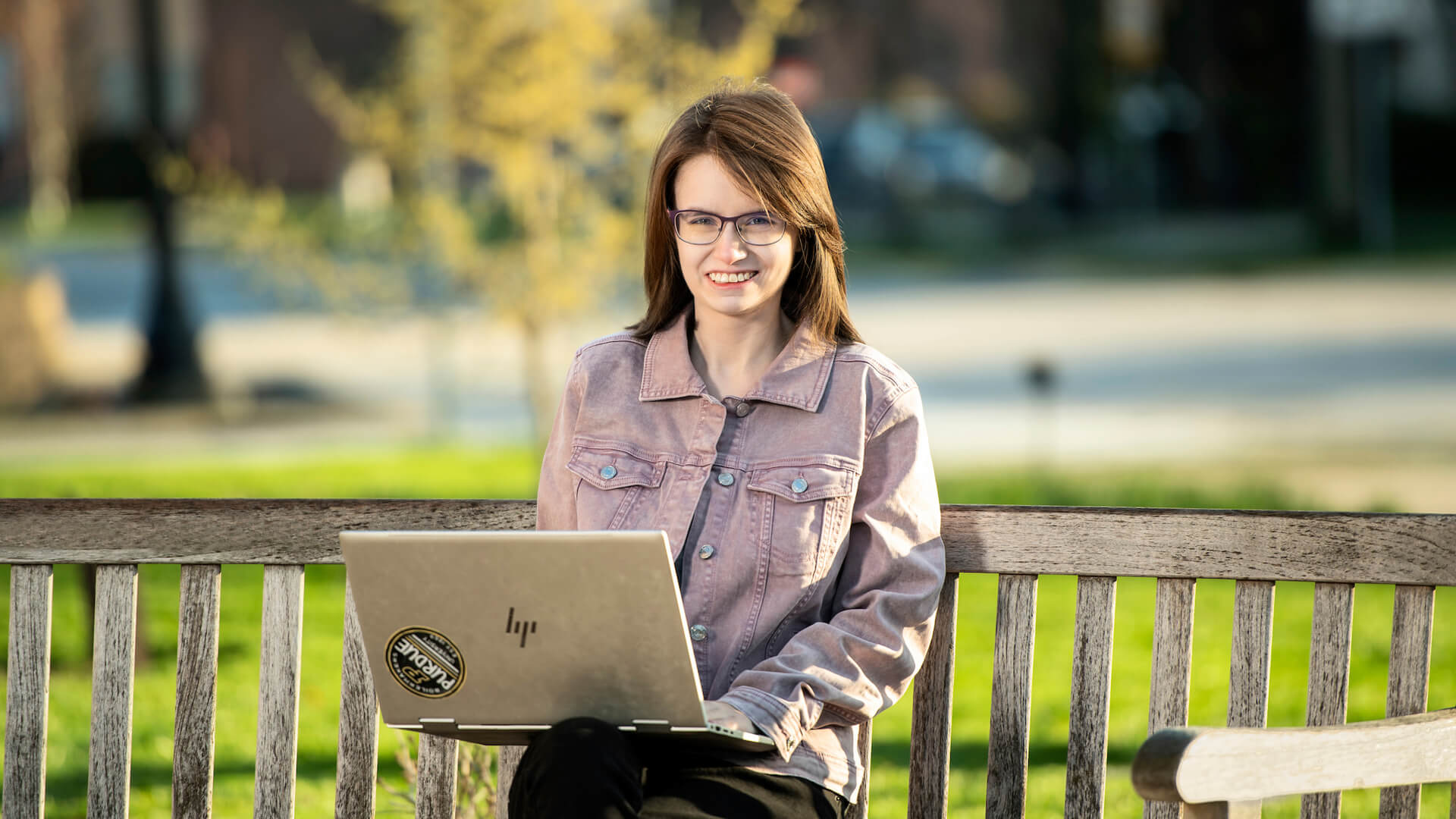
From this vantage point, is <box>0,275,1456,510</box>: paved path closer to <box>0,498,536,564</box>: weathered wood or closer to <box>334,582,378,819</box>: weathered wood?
<box>0,498,536,564</box>: weathered wood

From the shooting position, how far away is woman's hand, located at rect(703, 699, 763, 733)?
238 centimetres

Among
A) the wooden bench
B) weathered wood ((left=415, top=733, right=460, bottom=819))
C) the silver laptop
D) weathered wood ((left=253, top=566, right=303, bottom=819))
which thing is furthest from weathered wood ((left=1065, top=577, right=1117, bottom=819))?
weathered wood ((left=253, top=566, right=303, bottom=819))

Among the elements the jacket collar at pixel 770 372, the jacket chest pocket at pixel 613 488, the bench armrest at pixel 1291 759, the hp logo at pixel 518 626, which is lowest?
the bench armrest at pixel 1291 759

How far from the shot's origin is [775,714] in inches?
95.4

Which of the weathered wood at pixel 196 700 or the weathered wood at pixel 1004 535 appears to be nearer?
the weathered wood at pixel 1004 535

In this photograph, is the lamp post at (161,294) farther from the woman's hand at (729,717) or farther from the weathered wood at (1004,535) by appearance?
the woman's hand at (729,717)

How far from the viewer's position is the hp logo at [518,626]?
2258mm

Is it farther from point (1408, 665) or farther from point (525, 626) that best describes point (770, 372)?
point (1408, 665)

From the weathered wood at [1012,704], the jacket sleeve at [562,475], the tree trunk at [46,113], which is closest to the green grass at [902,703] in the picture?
the weathered wood at [1012,704]

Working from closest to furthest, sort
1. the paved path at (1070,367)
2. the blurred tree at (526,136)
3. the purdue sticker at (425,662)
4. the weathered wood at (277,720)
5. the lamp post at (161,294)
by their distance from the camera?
1. the purdue sticker at (425,662)
2. the weathered wood at (277,720)
3. the blurred tree at (526,136)
4. the paved path at (1070,367)
5. the lamp post at (161,294)

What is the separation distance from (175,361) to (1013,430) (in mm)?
6030

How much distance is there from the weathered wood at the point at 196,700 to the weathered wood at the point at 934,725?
1.17 meters

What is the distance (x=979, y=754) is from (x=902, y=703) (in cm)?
79

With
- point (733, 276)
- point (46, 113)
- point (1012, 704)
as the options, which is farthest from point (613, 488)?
point (46, 113)
